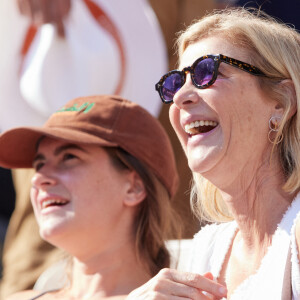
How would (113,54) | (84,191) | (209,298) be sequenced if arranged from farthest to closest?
1. (113,54)
2. (84,191)
3. (209,298)

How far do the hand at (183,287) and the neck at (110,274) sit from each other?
562 millimetres

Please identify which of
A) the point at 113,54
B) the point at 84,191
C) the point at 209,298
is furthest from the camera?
the point at 113,54

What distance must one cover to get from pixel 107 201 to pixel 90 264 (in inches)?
7.8

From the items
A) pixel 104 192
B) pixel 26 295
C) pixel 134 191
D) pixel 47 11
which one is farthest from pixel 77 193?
pixel 47 11

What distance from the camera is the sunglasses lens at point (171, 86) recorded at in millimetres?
1430

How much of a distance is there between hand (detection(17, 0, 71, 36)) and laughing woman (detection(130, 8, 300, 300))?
1.62m

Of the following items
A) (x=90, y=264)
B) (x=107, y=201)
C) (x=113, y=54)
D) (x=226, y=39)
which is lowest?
(x=90, y=264)

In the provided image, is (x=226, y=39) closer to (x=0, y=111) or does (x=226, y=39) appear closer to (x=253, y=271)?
(x=253, y=271)

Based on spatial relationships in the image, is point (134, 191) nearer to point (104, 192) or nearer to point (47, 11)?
point (104, 192)

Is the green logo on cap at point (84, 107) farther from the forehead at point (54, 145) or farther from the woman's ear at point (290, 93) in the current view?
the woman's ear at point (290, 93)

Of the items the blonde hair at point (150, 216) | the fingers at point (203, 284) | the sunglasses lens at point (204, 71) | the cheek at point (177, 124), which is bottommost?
the blonde hair at point (150, 216)

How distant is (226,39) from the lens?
139cm

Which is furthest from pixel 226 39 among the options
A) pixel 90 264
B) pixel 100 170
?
pixel 90 264

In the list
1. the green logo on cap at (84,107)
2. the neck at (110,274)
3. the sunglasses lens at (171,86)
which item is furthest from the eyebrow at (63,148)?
the sunglasses lens at (171,86)
